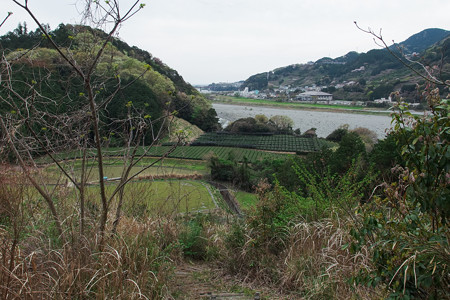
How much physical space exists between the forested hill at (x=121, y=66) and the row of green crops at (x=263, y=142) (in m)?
5.38

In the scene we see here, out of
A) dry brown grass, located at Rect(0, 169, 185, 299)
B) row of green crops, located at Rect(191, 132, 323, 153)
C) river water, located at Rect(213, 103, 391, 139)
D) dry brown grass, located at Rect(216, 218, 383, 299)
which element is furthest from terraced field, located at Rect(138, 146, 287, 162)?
dry brown grass, located at Rect(0, 169, 185, 299)

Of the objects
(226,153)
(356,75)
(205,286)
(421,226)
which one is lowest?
(226,153)

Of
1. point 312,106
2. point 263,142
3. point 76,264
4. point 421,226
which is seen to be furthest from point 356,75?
point 76,264

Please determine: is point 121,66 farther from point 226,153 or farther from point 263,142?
point 263,142

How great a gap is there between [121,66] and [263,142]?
36169 millimetres

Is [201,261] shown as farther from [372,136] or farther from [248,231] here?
[372,136]

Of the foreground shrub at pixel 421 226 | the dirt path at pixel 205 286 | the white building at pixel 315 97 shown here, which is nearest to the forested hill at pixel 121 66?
the foreground shrub at pixel 421 226

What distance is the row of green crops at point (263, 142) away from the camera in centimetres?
4881

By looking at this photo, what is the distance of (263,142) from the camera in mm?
52688

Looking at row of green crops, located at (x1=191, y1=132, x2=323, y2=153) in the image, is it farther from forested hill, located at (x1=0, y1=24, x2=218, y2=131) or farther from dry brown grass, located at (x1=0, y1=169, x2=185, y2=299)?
dry brown grass, located at (x1=0, y1=169, x2=185, y2=299)

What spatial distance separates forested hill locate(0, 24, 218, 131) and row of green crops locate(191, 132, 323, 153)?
5.38m

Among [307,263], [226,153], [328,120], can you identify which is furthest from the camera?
[328,120]

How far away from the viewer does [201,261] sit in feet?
13.3

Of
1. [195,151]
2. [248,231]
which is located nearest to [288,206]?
[248,231]
